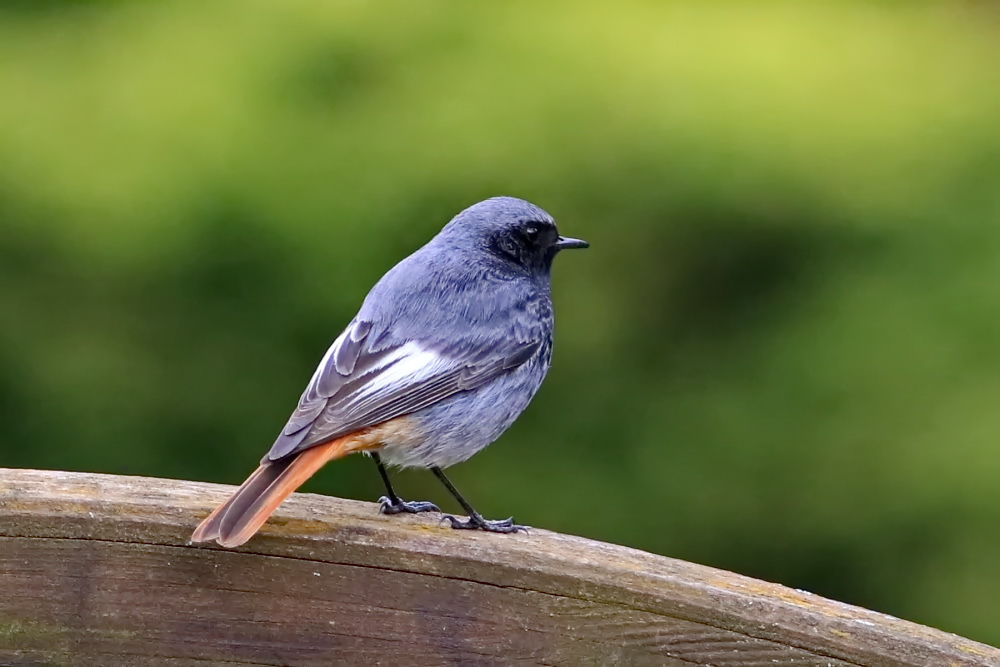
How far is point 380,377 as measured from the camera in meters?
3.10

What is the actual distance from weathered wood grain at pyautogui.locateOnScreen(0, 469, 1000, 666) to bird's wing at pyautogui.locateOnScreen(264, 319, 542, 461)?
50 cm

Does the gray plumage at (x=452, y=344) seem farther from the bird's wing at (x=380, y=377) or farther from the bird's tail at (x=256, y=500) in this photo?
the bird's tail at (x=256, y=500)

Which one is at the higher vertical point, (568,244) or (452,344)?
(568,244)

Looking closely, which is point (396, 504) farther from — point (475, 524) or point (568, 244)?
point (568, 244)

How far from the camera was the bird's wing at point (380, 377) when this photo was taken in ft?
9.34

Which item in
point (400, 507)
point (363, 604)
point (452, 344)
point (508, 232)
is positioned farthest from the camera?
point (508, 232)

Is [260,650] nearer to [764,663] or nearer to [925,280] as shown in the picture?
[764,663]

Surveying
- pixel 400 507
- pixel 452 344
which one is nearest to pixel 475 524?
pixel 400 507

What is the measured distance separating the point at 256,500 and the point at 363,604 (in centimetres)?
26

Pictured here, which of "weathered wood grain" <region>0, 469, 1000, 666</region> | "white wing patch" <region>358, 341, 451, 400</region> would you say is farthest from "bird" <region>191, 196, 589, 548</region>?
"weathered wood grain" <region>0, 469, 1000, 666</region>

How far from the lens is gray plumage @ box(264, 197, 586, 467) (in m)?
3.08

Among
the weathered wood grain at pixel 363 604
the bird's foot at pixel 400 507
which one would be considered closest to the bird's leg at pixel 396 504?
the bird's foot at pixel 400 507

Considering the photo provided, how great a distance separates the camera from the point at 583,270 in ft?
13.7

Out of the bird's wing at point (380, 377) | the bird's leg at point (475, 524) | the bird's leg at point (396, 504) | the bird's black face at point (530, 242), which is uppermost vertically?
the bird's black face at point (530, 242)
